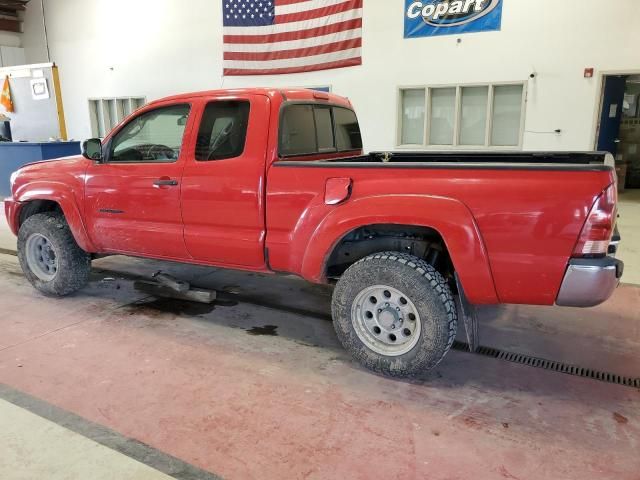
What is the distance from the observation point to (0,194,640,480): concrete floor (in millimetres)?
2211

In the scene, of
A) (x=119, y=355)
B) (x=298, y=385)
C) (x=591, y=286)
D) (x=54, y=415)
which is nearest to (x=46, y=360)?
(x=119, y=355)

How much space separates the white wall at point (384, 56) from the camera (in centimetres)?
802

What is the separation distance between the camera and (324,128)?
3.89 m

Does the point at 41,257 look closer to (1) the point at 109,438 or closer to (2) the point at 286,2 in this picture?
(1) the point at 109,438

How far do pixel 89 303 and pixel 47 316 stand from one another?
36cm

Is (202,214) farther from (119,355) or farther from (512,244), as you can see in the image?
(512,244)

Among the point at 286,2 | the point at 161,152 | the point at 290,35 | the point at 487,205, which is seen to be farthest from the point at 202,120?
the point at 286,2

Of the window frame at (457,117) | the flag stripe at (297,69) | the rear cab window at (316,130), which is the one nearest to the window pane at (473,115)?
the window frame at (457,117)

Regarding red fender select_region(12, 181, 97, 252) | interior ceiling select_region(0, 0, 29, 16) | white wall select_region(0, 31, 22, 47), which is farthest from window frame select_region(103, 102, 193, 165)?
white wall select_region(0, 31, 22, 47)

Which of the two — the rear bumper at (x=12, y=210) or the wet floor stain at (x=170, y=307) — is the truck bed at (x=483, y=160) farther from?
the rear bumper at (x=12, y=210)

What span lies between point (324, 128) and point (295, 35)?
7.06 metres

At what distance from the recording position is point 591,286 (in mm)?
2436

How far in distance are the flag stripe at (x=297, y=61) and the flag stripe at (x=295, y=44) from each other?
0.23m

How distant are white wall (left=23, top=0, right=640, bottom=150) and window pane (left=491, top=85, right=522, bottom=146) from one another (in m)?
0.26
